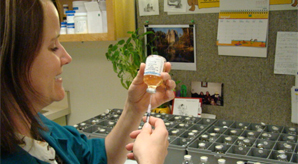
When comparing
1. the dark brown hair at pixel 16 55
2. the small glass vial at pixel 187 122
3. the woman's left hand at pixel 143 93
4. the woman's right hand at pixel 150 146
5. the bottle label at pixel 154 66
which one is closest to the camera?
the dark brown hair at pixel 16 55

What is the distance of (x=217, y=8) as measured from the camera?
165 centimetres

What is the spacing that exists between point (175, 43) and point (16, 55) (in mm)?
1257

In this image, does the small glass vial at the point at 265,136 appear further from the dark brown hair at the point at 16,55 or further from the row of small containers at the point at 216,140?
the dark brown hair at the point at 16,55

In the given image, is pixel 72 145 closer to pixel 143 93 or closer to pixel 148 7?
pixel 143 93

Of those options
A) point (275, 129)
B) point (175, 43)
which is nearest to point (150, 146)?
point (275, 129)

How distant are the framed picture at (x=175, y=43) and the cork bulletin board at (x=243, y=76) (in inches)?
1.2

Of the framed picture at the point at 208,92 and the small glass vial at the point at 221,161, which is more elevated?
the framed picture at the point at 208,92

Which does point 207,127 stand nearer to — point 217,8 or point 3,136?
point 217,8

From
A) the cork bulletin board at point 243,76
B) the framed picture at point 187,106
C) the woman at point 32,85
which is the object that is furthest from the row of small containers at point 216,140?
the woman at point 32,85

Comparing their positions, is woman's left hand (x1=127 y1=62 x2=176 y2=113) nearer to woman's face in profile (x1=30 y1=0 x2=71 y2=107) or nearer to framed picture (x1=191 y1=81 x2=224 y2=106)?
woman's face in profile (x1=30 y1=0 x2=71 y2=107)

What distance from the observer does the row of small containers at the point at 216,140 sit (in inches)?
44.3

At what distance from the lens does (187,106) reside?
1.73 metres

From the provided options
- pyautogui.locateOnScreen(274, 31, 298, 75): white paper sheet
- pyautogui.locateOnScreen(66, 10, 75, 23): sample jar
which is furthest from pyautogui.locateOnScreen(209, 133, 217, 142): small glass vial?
pyautogui.locateOnScreen(66, 10, 75, 23): sample jar

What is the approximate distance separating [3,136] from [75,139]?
394mm
